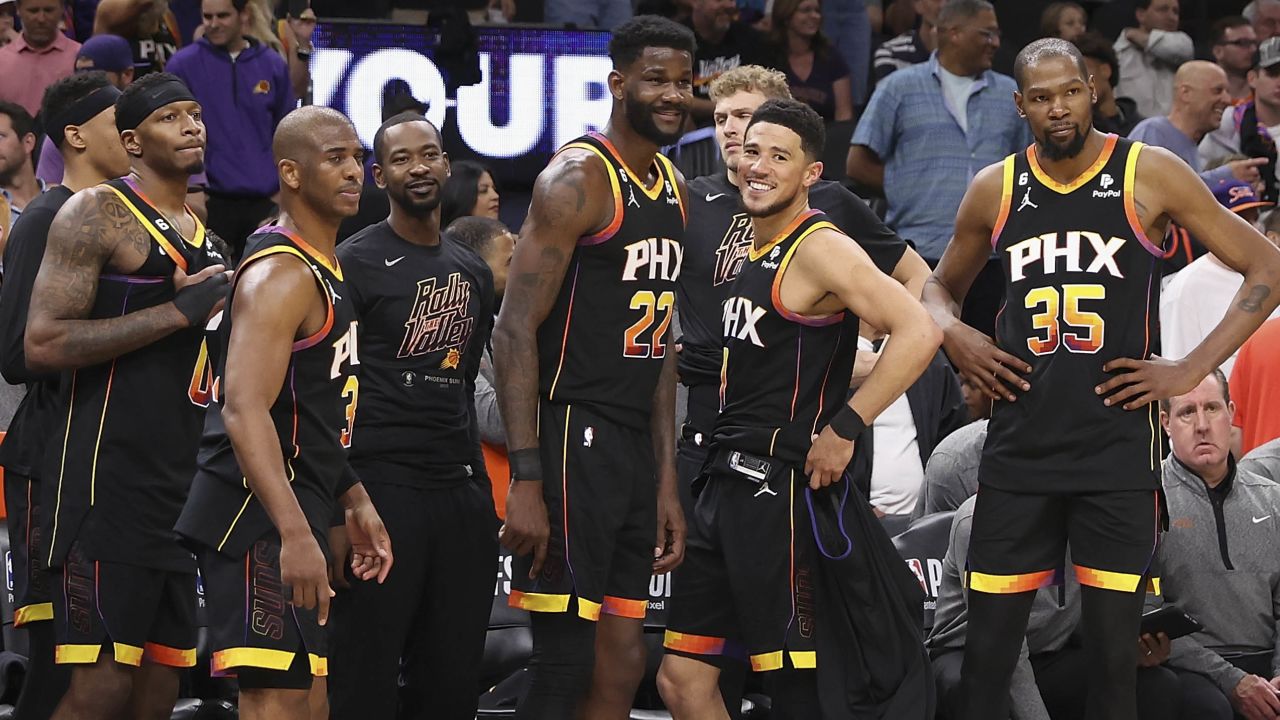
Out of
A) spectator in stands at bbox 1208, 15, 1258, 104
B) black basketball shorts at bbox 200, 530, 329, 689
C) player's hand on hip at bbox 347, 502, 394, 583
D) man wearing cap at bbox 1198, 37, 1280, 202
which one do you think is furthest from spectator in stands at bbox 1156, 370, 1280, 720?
spectator in stands at bbox 1208, 15, 1258, 104

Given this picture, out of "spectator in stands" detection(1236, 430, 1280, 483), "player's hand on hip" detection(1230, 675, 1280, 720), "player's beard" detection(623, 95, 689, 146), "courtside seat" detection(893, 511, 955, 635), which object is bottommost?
"player's hand on hip" detection(1230, 675, 1280, 720)

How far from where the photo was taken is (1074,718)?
21.6ft

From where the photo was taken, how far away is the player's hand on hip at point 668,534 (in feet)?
18.0

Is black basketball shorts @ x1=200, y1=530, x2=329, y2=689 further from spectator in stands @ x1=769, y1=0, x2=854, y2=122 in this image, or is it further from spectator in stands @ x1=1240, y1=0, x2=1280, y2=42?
spectator in stands @ x1=1240, y1=0, x2=1280, y2=42

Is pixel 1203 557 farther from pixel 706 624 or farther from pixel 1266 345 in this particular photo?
pixel 706 624

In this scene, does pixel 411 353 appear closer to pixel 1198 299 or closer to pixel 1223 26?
pixel 1198 299

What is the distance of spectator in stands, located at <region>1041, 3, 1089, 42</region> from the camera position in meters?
12.1

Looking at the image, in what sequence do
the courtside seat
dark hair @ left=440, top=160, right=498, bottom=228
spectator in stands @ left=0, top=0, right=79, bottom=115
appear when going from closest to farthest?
the courtside seat → dark hair @ left=440, top=160, right=498, bottom=228 → spectator in stands @ left=0, top=0, right=79, bottom=115

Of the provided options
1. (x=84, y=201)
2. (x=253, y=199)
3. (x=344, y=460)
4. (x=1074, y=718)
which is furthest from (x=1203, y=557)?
(x=253, y=199)

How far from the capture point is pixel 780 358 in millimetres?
5355

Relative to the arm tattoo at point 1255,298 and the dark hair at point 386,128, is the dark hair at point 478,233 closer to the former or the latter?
the dark hair at point 386,128

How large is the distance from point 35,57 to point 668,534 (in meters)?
5.91

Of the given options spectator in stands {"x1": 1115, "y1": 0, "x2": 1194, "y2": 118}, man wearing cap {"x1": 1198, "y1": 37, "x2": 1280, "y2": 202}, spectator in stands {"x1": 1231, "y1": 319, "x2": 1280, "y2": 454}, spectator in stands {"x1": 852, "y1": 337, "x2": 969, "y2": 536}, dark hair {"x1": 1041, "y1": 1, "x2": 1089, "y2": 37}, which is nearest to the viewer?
spectator in stands {"x1": 852, "y1": 337, "x2": 969, "y2": 536}

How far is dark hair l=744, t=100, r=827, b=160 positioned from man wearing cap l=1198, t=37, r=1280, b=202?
5762 mm
